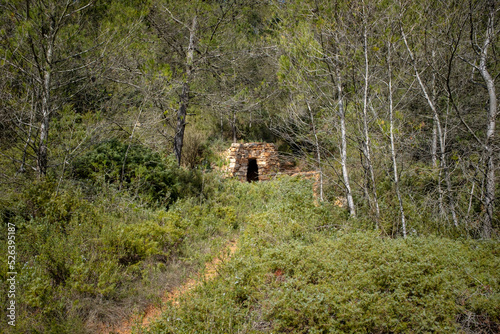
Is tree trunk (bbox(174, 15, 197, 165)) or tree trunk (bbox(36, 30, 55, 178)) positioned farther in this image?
tree trunk (bbox(174, 15, 197, 165))

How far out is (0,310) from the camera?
2.90 meters

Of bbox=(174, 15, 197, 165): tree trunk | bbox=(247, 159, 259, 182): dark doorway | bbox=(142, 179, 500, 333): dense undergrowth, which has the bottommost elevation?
bbox=(142, 179, 500, 333): dense undergrowth

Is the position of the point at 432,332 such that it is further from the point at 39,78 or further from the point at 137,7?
the point at 137,7

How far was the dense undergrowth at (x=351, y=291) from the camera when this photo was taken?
9.09 ft

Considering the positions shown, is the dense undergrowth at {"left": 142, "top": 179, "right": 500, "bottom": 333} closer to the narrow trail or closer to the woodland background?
the woodland background

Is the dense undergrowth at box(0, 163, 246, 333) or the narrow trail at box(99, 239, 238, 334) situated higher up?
the dense undergrowth at box(0, 163, 246, 333)

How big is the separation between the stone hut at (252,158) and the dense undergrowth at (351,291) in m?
7.92

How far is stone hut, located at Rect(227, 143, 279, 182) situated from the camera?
1221 cm

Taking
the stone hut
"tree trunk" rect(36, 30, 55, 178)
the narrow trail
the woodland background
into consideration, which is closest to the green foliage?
the woodland background

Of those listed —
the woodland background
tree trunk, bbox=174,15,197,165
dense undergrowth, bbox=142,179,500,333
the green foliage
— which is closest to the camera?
dense undergrowth, bbox=142,179,500,333

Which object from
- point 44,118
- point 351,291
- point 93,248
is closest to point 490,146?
point 351,291

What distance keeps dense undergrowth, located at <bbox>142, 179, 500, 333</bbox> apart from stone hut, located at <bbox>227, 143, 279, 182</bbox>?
7.92 meters

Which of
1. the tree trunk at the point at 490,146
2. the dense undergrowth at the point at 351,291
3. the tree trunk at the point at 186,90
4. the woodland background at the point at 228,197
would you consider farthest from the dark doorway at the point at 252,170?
the tree trunk at the point at 490,146

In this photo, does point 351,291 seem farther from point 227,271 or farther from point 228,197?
point 228,197
